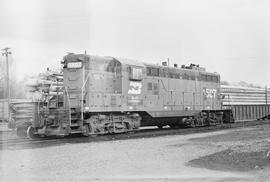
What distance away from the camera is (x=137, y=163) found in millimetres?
8758

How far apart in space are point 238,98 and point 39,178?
23791mm

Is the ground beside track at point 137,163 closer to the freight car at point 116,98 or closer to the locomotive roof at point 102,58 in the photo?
the freight car at point 116,98

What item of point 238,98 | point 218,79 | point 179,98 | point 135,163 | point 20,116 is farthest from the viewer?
point 238,98

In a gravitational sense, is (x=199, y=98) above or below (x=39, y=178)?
above

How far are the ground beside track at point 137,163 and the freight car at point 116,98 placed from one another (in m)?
3.02

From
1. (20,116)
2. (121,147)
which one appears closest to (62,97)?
(20,116)

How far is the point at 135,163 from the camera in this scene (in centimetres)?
876

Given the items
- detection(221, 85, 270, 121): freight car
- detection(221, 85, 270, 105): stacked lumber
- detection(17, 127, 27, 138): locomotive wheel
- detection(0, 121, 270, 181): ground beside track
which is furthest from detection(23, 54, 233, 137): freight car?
detection(221, 85, 270, 105): stacked lumber

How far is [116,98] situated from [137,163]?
7.55 metres

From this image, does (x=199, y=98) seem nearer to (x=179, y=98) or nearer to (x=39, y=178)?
(x=179, y=98)

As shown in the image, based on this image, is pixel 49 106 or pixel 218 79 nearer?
pixel 49 106

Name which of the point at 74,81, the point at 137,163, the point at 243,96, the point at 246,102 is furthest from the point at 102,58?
the point at 246,102

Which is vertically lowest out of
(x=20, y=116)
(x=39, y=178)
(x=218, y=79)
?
(x=39, y=178)

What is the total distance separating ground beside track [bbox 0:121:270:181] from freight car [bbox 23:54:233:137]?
9.91 ft
